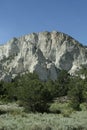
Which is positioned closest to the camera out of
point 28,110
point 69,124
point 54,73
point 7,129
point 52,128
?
point 7,129

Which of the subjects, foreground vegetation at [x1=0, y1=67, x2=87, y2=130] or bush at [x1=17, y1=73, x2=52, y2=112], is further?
bush at [x1=17, y1=73, x2=52, y2=112]

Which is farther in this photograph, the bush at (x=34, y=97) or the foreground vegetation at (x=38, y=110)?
the bush at (x=34, y=97)

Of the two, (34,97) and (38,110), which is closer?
(34,97)

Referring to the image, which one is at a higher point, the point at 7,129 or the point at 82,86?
the point at 82,86

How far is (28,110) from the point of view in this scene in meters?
44.9

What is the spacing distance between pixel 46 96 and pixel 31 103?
2.18 metres

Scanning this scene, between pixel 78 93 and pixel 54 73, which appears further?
pixel 54 73

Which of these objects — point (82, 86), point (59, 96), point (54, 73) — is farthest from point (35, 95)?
point (54, 73)

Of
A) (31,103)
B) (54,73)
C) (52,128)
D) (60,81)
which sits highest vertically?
(54,73)

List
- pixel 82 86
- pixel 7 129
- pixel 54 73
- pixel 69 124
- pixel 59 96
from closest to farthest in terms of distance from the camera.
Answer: pixel 7 129
pixel 69 124
pixel 82 86
pixel 59 96
pixel 54 73

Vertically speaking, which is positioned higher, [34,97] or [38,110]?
[34,97]

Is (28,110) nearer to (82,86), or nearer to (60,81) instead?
(82,86)

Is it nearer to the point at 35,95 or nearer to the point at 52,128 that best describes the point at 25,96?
the point at 35,95

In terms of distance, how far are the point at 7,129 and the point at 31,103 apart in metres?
23.4
